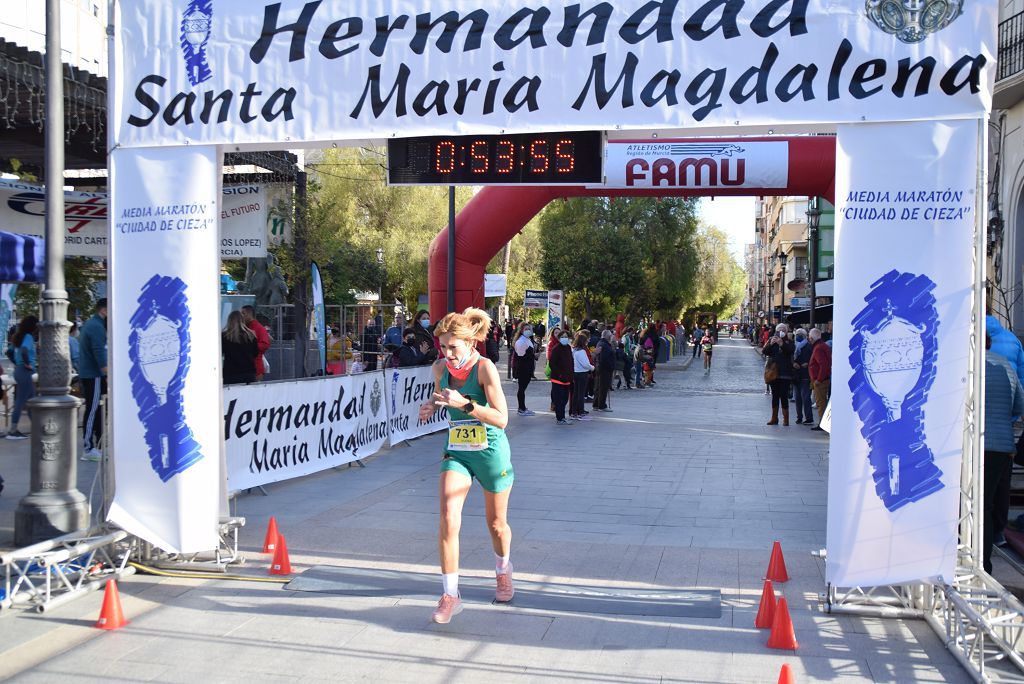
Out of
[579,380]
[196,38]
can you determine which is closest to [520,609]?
[196,38]

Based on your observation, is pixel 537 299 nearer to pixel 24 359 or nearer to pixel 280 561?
pixel 24 359

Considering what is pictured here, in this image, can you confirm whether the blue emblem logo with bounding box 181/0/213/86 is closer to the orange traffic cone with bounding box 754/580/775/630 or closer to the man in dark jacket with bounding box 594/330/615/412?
the orange traffic cone with bounding box 754/580/775/630

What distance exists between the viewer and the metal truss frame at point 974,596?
493 cm

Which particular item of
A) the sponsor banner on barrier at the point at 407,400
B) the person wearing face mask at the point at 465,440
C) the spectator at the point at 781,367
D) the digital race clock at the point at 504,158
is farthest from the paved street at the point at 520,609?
the spectator at the point at 781,367

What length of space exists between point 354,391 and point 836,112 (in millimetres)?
7360

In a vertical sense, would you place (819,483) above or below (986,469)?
below

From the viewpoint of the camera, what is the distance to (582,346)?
59.1ft

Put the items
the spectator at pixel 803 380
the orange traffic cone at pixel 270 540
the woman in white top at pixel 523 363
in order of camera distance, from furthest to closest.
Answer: the woman in white top at pixel 523 363 → the spectator at pixel 803 380 → the orange traffic cone at pixel 270 540

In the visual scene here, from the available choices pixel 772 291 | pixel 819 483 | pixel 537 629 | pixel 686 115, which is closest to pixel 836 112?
pixel 686 115

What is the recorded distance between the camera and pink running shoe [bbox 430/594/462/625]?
5.50 meters

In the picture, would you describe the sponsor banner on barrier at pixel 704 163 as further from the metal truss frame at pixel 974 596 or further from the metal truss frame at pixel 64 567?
the metal truss frame at pixel 64 567

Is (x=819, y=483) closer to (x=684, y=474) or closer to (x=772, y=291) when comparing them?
(x=684, y=474)

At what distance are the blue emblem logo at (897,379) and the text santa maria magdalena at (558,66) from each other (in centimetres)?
120

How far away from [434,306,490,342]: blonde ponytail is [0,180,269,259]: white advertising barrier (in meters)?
6.76
